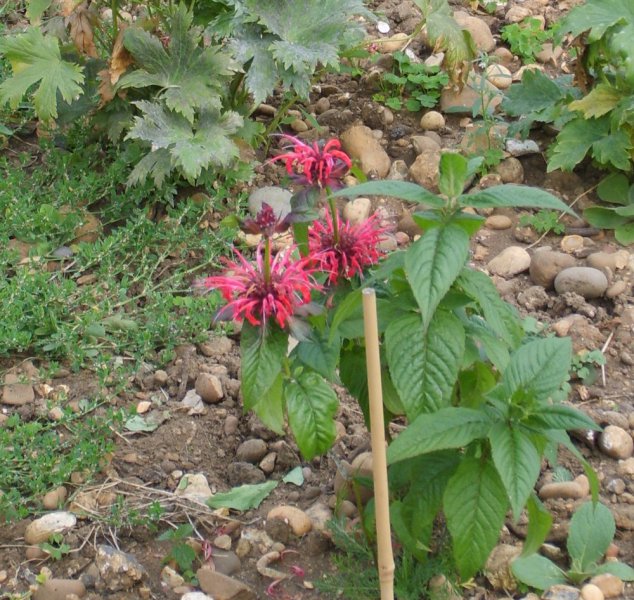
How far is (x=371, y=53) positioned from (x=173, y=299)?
157 cm

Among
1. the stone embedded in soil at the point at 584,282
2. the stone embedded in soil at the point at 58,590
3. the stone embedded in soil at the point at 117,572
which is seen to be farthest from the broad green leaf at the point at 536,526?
the stone embedded in soil at the point at 584,282

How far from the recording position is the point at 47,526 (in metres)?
2.47

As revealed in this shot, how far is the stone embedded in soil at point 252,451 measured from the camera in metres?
2.69

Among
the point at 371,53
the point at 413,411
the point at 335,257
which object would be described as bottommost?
the point at 371,53

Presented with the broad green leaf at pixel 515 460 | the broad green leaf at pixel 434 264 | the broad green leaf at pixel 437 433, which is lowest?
the broad green leaf at pixel 515 460

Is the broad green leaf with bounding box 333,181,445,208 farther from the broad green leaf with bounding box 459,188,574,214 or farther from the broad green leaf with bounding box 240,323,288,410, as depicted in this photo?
the broad green leaf with bounding box 240,323,288,410

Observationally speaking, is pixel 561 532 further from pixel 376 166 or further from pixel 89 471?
pixel 376 166

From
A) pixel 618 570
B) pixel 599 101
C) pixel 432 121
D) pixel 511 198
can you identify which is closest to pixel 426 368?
pixel 511 198

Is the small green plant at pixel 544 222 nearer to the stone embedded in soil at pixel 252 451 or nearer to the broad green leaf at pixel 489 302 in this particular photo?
the stone embedded in soil at pixel 252 451

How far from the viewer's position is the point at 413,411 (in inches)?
72.7

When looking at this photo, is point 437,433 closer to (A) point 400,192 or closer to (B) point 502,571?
(A) point 400,192

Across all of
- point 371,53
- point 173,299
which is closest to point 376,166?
point 371,53

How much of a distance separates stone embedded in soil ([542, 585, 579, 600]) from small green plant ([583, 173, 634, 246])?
4.94ft

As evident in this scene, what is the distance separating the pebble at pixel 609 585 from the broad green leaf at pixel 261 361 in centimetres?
89
